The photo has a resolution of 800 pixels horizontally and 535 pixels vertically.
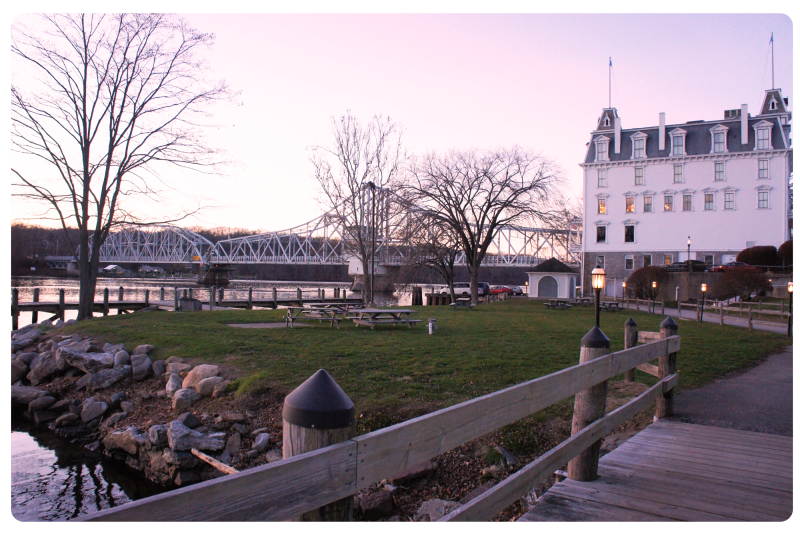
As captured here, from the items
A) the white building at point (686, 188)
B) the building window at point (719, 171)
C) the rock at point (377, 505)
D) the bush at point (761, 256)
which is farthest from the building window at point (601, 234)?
the rock at point (377, 505)

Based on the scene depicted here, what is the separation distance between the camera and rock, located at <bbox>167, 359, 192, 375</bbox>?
414 inches

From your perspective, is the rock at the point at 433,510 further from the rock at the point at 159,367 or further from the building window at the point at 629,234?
the building window at the point at 629,234

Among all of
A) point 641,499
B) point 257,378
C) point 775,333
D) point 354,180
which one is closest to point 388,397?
point 257,378

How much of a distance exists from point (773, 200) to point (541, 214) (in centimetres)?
2436

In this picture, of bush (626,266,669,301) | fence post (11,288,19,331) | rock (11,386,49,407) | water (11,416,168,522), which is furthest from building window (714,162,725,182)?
fence post (11,288,19,331)

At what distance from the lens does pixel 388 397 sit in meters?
7.80

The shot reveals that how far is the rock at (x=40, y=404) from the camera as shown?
10172 millimetres

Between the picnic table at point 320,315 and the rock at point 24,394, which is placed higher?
the picnic table at point 320,315

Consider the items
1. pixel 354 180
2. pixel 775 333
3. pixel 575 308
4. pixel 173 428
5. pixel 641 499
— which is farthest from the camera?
pixel 575 308

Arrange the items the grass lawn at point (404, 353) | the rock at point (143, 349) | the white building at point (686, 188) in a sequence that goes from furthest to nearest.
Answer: the white building at point (686, 188), the rock at point (143, 349), the grass lawn at point (404, 353)

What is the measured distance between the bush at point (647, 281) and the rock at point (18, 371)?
3582cm

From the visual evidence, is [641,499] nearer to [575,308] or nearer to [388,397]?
[388,397]

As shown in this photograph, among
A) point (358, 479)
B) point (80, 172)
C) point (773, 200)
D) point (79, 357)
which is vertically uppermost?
point (773, 200)

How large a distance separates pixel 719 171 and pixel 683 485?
48047 mm
